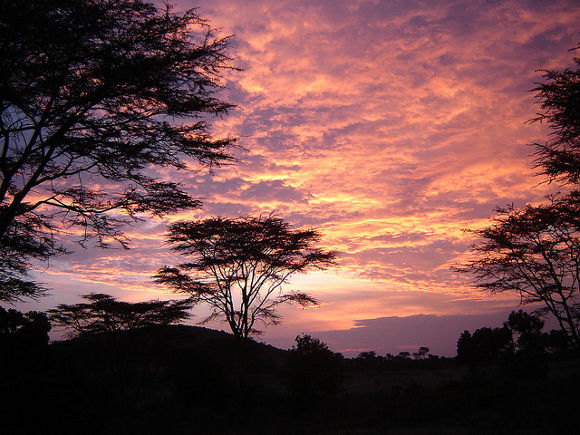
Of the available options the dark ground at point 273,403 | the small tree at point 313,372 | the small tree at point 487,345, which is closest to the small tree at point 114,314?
the dark ground at point 273,403

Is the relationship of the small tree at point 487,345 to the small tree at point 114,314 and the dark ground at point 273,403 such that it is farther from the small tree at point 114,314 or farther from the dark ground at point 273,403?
the small tree at point 114,314

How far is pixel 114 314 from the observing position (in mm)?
24484

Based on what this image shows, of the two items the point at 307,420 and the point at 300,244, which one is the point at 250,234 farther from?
the point at 307,420

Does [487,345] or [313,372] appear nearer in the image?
[313,372]

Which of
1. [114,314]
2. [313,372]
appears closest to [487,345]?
[313,372]

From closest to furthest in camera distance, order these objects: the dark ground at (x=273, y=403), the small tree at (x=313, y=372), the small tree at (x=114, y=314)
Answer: the dark ground at (x=273, y=403)
the small tree at (x=313, y=372)
the small tree at (x=114, y=314)

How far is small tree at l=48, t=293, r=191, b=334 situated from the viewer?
24359mm

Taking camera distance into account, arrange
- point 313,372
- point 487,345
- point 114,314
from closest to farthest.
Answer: point 313,372 < point 114,314 < point 487,345

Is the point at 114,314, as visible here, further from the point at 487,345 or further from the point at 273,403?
the point at 487,345

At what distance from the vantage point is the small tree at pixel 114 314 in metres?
24.4

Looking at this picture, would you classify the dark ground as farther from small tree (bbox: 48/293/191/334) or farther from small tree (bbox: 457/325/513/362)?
small tree (bbox: 457/325/513/362)

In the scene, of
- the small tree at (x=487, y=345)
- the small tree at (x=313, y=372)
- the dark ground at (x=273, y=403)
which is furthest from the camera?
the small tree at (x=487, y=345)

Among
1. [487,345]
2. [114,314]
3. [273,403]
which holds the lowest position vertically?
[273,403]

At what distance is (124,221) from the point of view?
29.7 ft
